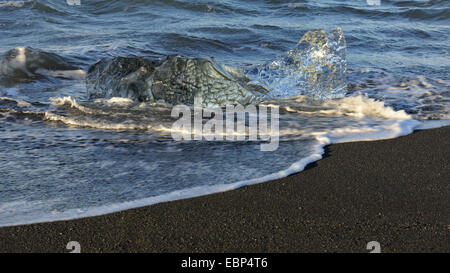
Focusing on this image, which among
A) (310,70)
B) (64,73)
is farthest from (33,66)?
(310,70)

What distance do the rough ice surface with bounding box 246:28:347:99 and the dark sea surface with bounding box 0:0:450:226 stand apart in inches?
9.1

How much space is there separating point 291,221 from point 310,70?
10.1 ft

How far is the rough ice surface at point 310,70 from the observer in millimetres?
4719

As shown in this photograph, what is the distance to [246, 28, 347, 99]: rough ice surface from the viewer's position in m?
4.72

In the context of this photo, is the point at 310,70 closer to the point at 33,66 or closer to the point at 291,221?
the point at 291,221

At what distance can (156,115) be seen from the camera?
4.01m

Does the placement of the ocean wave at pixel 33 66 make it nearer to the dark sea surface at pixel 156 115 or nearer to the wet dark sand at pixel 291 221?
the dark sea surface at pixel 156 115

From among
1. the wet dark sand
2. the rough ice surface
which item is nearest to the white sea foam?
the rough ice surface

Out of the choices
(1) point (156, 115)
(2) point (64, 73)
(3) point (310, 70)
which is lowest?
(1) point (156, 115)

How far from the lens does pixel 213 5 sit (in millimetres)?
11125

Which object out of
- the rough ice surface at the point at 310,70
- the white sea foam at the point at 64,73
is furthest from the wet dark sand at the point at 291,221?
the white sea foam at the point at 64,73

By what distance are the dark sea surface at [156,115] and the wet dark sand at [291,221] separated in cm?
14
